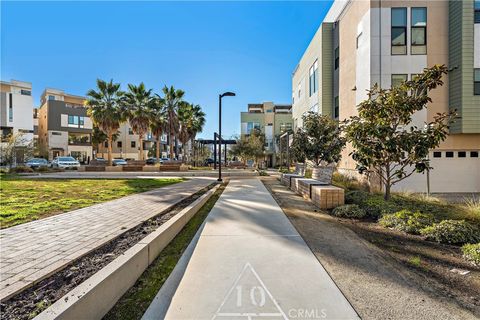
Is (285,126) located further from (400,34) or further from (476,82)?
(476,82)

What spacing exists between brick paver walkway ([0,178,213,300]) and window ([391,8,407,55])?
616 inches

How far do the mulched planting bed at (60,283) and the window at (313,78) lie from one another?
71.4ft

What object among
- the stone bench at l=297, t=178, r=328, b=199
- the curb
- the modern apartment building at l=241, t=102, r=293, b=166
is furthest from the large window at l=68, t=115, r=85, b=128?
the curb

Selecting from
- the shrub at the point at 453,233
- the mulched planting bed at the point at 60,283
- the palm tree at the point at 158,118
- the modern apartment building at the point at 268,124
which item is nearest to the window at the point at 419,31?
the shrub at the point at 453,233

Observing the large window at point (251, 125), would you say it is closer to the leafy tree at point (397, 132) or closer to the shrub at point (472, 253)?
the leafy tree at point (397, 132)

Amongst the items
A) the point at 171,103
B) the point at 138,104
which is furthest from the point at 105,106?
the point at 171,103

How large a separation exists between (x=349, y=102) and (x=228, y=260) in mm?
16169

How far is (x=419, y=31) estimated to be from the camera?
50.0ft

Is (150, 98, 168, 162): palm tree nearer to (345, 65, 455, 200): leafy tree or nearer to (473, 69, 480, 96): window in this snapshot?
(345, 65, 455, 200): leafy tree

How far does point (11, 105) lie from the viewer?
49.4 metres

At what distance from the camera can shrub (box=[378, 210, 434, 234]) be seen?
586 centimetres

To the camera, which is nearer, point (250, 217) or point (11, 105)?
point (250, 217)

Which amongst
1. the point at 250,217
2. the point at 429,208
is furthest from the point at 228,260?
the point at 429,208

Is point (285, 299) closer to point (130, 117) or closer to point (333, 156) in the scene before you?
point (333, 156)
